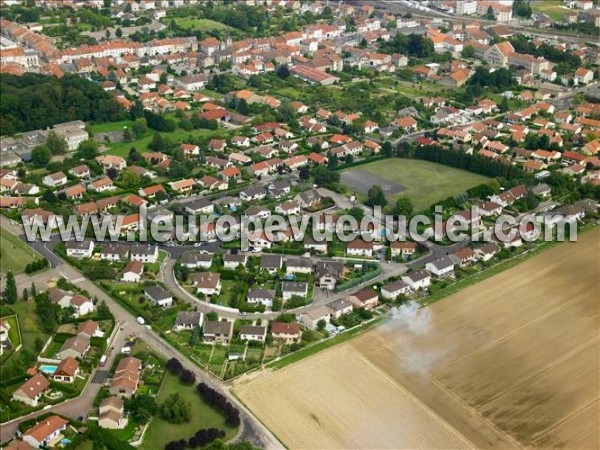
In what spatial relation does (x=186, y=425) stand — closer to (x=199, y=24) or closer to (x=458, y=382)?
(x=458, y=382)

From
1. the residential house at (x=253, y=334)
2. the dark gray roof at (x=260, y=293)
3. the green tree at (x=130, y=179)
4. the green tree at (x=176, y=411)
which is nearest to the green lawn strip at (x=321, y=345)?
the residential house at (x=253, y=334)

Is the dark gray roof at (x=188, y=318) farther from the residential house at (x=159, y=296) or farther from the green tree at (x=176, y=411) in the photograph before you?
the green tree at (x=176, y=411)

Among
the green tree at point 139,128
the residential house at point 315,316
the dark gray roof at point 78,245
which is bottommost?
the residential house at point 315,316

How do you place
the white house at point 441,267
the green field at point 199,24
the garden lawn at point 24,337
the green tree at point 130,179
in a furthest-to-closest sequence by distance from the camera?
the green field at point 199,24 → the green tree at point 130,179 → the white house at point 441,267 → the garden lawn at point 24,337

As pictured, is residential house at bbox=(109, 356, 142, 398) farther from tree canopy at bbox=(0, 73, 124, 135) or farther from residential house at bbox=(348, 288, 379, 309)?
tree canopy at bbox=(0, 73, 124, 135)

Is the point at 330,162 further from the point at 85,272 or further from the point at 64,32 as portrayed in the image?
the point at 64,32

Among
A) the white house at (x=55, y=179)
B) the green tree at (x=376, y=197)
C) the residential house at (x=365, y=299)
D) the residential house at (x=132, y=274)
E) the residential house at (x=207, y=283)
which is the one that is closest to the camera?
the residential house at (x=365, y=299)
